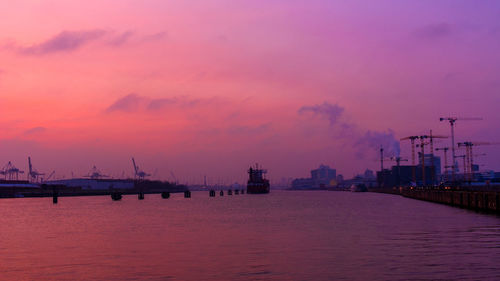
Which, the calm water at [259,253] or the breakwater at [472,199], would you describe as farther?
the breakwater at [472,199]

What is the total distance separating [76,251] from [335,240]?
736 inches

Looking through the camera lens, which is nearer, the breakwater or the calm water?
the calm water

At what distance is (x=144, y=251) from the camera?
134ft

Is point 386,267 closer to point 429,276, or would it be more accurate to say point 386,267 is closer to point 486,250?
point 429,276

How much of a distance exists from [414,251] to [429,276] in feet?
32.1

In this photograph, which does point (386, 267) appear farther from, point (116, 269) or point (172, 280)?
A: point (116, 269)

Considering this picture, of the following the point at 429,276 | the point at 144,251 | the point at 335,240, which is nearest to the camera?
the point at 429,276

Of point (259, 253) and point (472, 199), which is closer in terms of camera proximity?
point (259, 253)

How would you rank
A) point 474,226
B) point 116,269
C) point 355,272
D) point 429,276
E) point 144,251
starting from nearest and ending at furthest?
1. point 429,276
2. point 355,272
3. point 116,269
4. point 144,251
5. point 474,226

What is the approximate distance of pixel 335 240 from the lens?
1829 inches

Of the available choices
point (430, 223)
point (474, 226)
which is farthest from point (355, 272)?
point (430, 223)

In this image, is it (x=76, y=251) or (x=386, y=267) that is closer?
(x=386, y=267)

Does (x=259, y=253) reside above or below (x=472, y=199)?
below

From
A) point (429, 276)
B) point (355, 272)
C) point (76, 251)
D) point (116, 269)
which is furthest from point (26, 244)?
point (429, 276)
